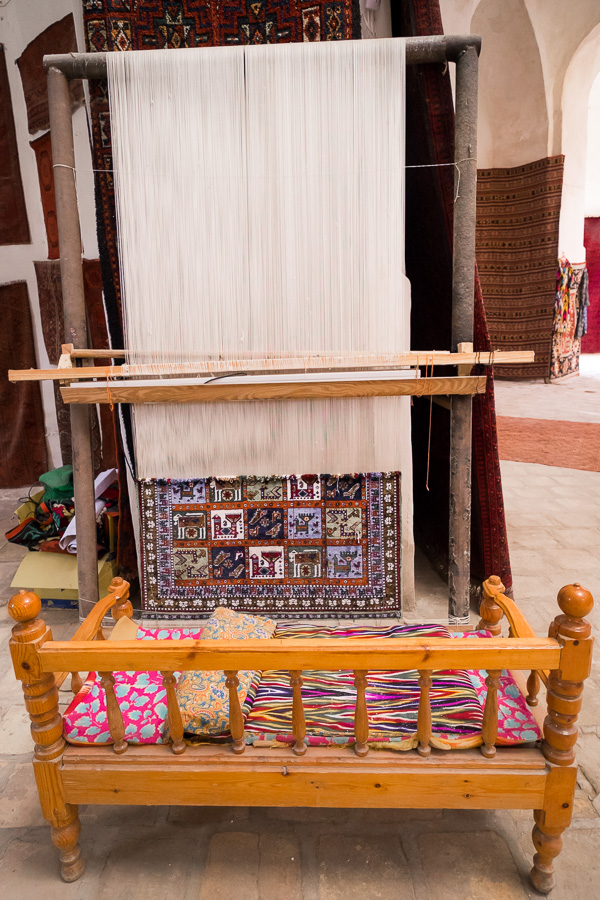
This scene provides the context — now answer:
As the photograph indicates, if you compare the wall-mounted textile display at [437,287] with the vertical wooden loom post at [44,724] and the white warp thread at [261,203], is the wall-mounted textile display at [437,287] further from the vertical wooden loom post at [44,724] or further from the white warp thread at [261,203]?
the vertical wooden loom post at [44,724]

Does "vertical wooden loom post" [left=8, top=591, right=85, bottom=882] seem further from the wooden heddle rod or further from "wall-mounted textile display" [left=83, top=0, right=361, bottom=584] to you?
"wall-mounted textile display" [left=83, top=0, right=361, bottom=584]

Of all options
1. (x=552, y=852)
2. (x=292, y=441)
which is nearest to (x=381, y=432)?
(x=292, y=441)

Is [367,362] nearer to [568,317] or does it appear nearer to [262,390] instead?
[262,390]

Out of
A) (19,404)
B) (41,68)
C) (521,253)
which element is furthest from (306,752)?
(521,253)

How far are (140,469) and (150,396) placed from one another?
1.27 ft

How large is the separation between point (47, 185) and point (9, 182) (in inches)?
11.9

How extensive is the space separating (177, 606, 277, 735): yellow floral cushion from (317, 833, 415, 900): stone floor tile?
1.35ft

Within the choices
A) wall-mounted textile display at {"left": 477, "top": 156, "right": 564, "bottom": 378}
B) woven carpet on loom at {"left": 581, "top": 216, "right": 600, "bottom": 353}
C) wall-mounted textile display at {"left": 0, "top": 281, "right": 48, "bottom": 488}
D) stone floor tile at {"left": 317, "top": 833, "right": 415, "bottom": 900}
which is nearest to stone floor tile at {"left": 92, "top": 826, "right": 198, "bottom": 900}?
stone floor tile at {"left": 317, "top": 833, "right": 415, "bottom": 900}

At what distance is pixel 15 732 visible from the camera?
2.15m

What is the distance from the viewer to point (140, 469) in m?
2.68

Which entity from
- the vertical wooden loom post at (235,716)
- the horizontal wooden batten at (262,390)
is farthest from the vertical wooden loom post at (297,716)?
the horizontal wooden batten at (262,390)

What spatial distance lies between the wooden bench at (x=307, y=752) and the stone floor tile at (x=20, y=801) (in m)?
0.28

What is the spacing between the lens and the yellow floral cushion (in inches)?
61.1

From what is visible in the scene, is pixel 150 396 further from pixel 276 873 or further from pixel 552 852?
pixel 552 852
